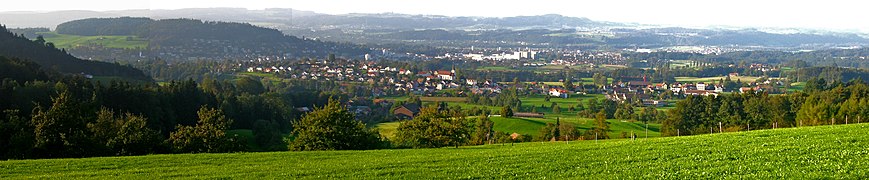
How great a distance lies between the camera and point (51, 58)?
92.5m

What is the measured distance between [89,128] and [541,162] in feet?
71.5

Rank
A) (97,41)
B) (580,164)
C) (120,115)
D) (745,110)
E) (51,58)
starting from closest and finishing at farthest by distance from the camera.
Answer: (580,164) < (120,115) < (745,110) < (51,58) < (97,41)

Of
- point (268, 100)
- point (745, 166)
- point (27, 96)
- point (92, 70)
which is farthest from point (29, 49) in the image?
point (745, 166)

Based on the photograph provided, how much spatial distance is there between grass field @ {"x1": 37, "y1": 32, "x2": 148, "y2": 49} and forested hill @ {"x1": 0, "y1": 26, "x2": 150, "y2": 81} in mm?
73949

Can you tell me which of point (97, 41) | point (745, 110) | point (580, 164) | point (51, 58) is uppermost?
point (97, 41)

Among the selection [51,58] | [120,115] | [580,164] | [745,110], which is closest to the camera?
[580,164]

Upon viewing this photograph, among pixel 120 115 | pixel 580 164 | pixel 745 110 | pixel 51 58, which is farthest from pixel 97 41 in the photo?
pixel 580 164

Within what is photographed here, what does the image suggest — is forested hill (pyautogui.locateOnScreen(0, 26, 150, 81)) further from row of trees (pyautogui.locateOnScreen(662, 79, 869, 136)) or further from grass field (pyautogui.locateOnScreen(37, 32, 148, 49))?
grass field (pyautogui.locateOnScreen(37, 32, 148, 49))

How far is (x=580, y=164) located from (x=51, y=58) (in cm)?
9387

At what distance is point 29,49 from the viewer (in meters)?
89.8

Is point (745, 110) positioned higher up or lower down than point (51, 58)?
lower down

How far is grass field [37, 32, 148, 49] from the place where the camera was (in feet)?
558

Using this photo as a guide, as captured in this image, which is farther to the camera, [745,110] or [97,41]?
[97,41]

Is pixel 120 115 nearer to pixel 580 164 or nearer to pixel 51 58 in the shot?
pixel 580 164
